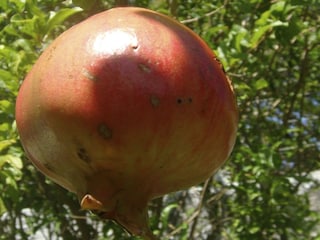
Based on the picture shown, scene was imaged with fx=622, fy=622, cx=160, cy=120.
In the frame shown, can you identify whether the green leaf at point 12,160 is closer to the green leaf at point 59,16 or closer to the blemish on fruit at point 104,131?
the green leaf at point 59,16

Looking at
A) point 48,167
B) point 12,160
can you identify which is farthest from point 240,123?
point 48,167

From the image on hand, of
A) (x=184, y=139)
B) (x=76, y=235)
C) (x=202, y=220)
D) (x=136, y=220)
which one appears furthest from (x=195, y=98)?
(x=202, y=220)

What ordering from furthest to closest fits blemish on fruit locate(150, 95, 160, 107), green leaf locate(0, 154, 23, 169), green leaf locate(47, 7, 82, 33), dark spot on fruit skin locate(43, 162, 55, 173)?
green leaf locate(0, 154, 23, 169), green leaf locate(47, 7, 82, 33), dark spot on fruit skin locate(43, 162, 55, 173), blemish on fruit locate(150, 95, 160, 107)

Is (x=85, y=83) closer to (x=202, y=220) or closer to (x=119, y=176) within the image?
(x=119, y=176)

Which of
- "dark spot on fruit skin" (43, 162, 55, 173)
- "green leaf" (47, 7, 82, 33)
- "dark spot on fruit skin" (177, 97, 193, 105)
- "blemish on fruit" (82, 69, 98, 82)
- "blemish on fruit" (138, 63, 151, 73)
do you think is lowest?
"green leaf" (47, 7, 82, 33)

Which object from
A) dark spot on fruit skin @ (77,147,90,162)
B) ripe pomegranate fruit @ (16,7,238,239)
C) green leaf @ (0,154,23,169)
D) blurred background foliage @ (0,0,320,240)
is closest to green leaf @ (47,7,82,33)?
blurred background foliage @ (0,0,320,240)

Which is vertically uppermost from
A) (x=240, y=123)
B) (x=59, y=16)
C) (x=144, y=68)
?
(x=144, y=68)

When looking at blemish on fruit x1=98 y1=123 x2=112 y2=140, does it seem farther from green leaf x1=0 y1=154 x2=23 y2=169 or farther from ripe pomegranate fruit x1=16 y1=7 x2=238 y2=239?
green leaf x1=0 y1=154 x2=23 y2=169

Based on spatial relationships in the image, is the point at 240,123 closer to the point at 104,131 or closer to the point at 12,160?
the point at 12,160
